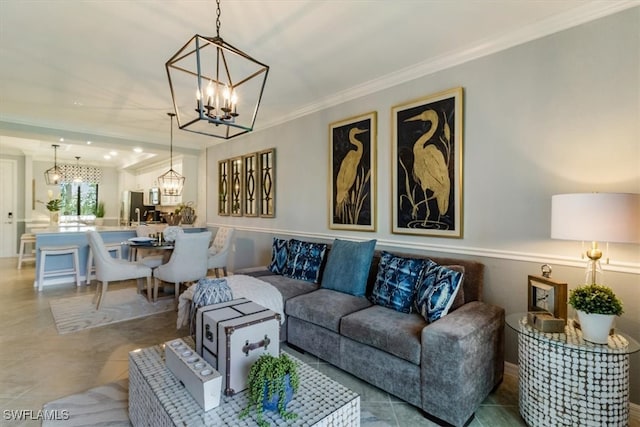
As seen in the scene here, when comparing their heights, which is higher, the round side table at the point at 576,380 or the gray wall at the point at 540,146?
the gray wall at the point at 540,146

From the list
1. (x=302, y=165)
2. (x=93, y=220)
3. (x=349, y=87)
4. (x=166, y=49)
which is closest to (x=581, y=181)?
(x=349, y=87)

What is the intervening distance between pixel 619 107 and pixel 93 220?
1218 cm

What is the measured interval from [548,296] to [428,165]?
1.42 meters

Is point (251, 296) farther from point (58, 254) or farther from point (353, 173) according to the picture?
point (58, 254)

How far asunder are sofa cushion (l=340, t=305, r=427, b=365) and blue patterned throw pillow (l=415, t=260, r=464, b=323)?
0.10 metres

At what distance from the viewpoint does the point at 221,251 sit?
15.5ft

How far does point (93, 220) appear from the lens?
972cm

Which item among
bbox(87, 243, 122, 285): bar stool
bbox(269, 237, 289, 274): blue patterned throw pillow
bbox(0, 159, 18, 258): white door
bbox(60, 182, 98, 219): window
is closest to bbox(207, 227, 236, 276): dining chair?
bbox(269, 237, 289, 274): blue patterned throw pillow

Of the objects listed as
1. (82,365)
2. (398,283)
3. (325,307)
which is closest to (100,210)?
(82,365)

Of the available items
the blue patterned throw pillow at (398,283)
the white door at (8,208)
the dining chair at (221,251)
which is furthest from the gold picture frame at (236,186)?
the white door at (8,208)

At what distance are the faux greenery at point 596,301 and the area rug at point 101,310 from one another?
4.09 meters

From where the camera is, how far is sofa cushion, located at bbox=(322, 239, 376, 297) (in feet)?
9.23

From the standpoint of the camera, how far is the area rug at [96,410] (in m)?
1.78

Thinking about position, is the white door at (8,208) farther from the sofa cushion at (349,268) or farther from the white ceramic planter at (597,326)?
the white ceramic planter at (597,326)
